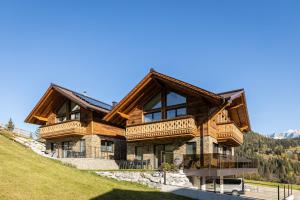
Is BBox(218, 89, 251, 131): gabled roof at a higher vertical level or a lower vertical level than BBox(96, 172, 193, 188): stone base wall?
higher

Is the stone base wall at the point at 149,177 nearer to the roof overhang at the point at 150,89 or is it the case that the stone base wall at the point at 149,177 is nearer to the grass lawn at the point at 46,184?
the grass lawn at the point at 46,184

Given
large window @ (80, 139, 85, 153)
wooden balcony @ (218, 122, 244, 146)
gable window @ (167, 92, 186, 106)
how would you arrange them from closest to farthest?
gable window @ (167, 92, 186, 106), wooden balcony @ (218, 122, 244, 146), large window @ (80, 139, 85, 153)

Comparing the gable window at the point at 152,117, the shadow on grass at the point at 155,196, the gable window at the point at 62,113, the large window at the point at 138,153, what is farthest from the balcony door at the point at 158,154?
the gable window at the point at 62,113

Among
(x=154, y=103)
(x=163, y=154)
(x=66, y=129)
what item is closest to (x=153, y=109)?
(x=154, y=103)

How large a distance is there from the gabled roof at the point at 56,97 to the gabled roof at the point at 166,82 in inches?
124

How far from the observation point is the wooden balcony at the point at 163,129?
23.4m

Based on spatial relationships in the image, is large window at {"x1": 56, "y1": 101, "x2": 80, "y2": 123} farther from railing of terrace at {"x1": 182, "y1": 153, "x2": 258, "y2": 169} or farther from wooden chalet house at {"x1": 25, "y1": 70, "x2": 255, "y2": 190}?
railing of terrace at {"x1": 182, "y1": 153, "x2": 258, "y2": 169}

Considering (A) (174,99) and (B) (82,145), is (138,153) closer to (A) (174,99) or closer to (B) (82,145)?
(A) (174,99)

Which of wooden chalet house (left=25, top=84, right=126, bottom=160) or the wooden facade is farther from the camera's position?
wooden chalet house (left=25, top=84, right=126, bottom=160)

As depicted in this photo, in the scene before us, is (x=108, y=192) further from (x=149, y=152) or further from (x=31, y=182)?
(x=149, y=152)

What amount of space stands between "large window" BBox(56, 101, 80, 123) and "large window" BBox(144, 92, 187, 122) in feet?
28.4

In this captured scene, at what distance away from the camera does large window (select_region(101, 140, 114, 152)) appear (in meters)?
31.5

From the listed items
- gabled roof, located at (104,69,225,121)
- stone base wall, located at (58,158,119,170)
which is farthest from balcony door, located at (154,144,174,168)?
stone base wall, located at (58,158,119,170)

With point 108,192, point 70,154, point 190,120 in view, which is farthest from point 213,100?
point 70,154
